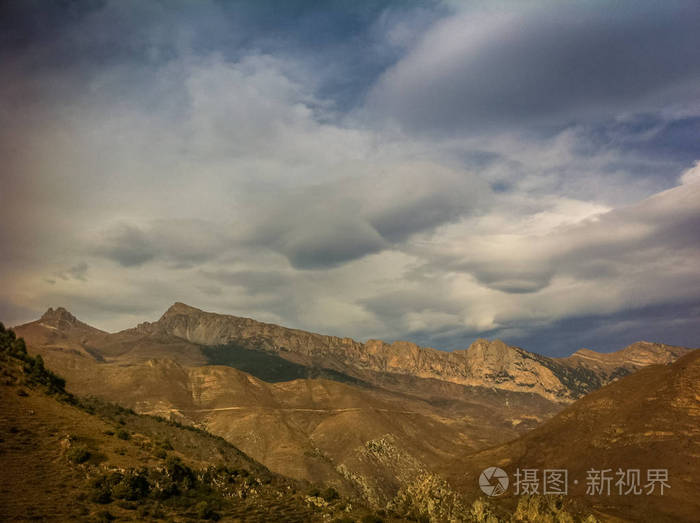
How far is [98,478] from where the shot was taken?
30891 millimetres

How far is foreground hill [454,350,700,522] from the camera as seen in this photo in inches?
2830

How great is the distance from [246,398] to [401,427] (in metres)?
68.2

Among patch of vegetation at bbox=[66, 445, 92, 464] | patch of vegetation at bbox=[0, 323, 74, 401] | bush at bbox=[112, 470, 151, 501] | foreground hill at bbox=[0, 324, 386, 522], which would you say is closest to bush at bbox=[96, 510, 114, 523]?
foreground hill at bbox=[0, 324, 386, 522]

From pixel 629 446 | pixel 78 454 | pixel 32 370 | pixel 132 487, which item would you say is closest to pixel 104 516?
pixel 132 487

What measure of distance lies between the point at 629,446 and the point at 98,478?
96.5 meters

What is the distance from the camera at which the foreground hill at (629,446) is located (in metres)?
71.9

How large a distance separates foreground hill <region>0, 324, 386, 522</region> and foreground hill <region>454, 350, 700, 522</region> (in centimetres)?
4494

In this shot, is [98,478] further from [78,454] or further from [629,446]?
[629,446]

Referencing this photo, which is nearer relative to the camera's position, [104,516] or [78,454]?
[104,516]

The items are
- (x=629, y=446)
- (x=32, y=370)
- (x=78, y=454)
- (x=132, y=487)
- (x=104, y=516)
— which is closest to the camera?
(x=104, y=516)

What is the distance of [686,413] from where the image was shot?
9288 centimetres

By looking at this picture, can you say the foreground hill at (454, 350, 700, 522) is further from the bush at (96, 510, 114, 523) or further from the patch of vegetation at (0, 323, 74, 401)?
the patch of vegetation at (0, 323, 74, 401)

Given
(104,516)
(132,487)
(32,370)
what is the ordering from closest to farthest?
(104,516) < (132,487) < (32,370)

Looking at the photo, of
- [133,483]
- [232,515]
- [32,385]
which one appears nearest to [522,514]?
[232,515]
